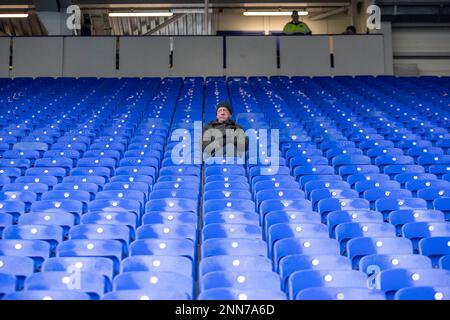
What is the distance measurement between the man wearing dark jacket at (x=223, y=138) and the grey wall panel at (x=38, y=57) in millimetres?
7898

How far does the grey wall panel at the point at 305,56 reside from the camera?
12898 millimetres

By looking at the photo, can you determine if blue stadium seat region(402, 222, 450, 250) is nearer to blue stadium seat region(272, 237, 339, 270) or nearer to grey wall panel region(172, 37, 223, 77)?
blue stadium seat region(272, 237, 339, 270)

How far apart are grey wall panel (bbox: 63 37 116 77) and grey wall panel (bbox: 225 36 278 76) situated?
2673mm

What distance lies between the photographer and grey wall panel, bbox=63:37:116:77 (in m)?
12.8

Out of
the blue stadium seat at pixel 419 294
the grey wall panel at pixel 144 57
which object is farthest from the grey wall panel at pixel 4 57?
the blue stadium seat at pixel 419 294

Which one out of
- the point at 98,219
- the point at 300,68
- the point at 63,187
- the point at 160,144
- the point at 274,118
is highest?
the point at 300,68

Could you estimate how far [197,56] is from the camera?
12906 millimetres

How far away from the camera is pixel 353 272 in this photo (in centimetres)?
323

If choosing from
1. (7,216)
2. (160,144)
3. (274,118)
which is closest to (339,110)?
(274,118)

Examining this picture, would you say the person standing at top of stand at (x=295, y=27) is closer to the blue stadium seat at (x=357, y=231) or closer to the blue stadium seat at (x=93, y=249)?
the blue stadium seat at (x=357, y=231)

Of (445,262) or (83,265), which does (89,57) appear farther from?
(445,262)

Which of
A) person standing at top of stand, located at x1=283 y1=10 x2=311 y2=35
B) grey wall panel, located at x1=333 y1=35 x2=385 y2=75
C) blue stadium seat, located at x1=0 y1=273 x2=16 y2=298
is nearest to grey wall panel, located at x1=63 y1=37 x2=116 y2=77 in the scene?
person standing at top of stand, located at x1=283 y1=10 x2=311 y2=35

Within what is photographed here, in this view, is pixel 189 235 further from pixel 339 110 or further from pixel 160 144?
pixel 339 110
